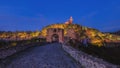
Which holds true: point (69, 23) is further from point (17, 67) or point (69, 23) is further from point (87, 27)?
point (17, 67)

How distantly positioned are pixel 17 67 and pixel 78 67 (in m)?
3.55

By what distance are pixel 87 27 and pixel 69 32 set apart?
75.1 m

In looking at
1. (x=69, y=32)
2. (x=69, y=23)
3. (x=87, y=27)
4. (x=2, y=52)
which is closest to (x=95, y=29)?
(x=87, y=27)

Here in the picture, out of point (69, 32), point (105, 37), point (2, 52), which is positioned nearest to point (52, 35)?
point (69, 32)

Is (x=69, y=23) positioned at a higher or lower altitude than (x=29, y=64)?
higher

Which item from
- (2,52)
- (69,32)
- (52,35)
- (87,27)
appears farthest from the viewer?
(87,27)

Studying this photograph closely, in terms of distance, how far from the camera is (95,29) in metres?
155

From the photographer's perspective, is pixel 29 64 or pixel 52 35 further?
pixel 52 35

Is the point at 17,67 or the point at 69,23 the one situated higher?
the point at 69,23

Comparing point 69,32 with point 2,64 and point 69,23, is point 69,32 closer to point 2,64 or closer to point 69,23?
point 69,23

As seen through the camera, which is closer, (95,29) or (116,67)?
(116,67)

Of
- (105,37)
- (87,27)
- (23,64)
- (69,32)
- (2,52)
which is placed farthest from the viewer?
(87,27)

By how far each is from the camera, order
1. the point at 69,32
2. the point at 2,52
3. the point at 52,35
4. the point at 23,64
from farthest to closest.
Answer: the point at 69,32, the point at 52,35, the point at 2,52, the point at 23,64

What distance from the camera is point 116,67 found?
9.87 meters
